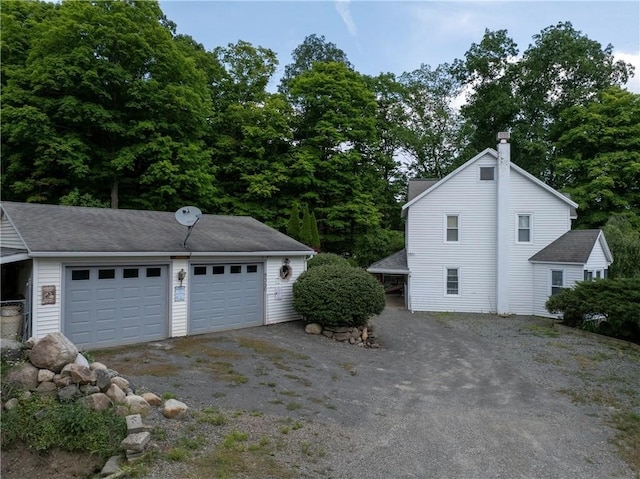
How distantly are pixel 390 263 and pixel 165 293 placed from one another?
1252 centimetres

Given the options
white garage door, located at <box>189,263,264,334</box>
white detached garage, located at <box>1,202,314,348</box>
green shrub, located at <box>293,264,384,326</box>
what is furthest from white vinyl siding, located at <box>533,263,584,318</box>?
white garage door, located at <box>189,263,264,334</box>

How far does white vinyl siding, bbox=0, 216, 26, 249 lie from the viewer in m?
9.73

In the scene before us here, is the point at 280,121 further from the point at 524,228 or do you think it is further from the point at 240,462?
the point at 240,462

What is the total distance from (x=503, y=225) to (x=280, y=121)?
49.7 ft

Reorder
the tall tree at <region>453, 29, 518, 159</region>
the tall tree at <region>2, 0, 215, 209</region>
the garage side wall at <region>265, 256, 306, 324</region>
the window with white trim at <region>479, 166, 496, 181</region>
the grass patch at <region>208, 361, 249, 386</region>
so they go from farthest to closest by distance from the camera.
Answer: the tall tree at <region>453, 29, 518, 159</region> → the tall tree at <region>2, 0, 215, 209</region> → the window with white trim at <region>479, 166, 496, 181</region> → the garage side wall at <region>265, 256, 306, 324</region> → the grass patch at <region>208, 361, 249, 386</region>

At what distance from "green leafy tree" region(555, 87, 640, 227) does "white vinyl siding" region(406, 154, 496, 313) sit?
10412 mm

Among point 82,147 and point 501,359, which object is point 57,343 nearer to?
point 501,359

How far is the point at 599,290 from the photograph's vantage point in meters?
14.7

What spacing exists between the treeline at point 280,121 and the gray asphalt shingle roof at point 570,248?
8.69m

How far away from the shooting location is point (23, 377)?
5.62m

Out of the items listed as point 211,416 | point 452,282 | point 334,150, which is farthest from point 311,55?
point 211,416

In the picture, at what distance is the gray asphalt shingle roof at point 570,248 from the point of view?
17312 mm

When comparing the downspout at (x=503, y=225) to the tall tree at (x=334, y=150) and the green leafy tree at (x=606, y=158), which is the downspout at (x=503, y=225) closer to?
the tall tree at (x=334, y=150)

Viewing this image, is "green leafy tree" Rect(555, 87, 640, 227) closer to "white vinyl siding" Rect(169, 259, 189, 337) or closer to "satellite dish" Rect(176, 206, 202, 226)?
"satellite dish" Rect(176, 206, 202, 226)
